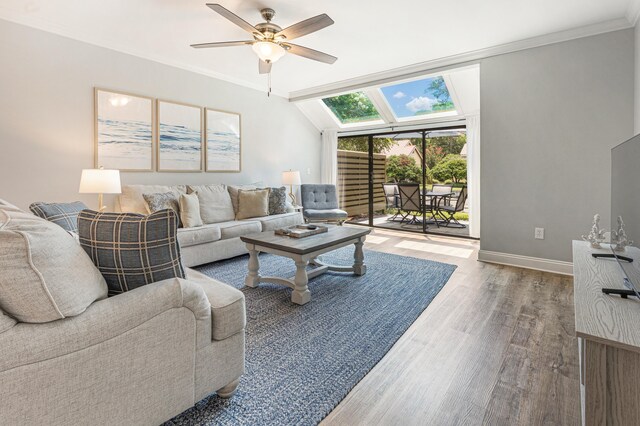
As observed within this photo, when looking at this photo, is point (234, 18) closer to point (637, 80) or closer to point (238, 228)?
point (238, 228)

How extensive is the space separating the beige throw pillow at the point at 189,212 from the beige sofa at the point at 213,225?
4.4 inches

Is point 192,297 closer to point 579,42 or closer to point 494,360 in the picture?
point 494,360

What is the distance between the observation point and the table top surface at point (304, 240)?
2713mm

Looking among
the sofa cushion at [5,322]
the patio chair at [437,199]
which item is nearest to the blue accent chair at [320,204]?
the patio chair at [437,199]

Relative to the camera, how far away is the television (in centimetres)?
142

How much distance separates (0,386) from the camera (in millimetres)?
890

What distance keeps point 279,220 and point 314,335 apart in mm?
2457

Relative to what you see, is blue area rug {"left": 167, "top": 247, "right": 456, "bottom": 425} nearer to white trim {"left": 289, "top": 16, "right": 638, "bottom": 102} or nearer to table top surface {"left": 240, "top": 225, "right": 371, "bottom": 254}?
table top surface {"left": 240, "top": 225, "right": 371, "bottom": 254}

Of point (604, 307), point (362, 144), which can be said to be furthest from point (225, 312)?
point (362, 144)

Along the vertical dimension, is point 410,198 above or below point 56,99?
below

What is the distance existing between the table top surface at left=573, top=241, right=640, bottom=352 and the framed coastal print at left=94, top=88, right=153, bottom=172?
171 inches

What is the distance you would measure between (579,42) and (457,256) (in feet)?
8.54

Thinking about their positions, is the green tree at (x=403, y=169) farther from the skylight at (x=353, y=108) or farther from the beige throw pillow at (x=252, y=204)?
the beige throw pillow at (x=252, y=204)

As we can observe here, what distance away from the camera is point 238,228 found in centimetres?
395
